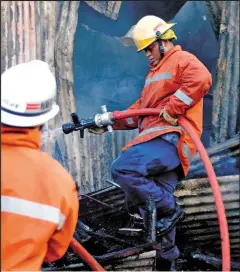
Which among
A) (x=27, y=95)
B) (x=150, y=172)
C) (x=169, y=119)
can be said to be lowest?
(x=150, y=172)

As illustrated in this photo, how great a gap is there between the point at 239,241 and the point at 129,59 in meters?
3.06

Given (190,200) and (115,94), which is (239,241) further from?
(115,94)

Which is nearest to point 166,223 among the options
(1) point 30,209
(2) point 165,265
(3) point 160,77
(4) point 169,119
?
(2) point 165,265

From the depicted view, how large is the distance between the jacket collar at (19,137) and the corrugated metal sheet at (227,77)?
3271 mm

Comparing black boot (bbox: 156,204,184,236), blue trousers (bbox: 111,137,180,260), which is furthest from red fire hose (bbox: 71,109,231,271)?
black boot (bbox: 156,204,184,236)

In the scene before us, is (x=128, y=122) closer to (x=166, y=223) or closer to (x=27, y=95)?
(x=166, y=223)

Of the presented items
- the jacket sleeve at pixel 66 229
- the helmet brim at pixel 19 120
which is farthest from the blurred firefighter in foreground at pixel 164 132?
the helmet brim at pixel 19 120

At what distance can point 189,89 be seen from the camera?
3535 millimetres

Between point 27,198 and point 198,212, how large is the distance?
2659 mm

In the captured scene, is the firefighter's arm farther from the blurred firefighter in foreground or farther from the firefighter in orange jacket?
the firefighter in orange jacket

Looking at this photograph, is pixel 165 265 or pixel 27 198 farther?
pixel 165 265

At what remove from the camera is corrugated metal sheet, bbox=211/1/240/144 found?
4703 mm

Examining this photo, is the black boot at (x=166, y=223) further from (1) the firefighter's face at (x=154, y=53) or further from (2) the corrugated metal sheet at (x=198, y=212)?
(1) the firefighter's face at (x=154, y=53)

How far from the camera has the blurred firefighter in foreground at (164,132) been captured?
3584 millimetres
